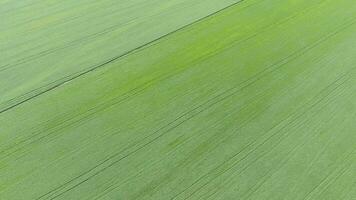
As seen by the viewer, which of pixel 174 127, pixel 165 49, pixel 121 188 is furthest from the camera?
pixel 165 49

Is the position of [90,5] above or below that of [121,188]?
above

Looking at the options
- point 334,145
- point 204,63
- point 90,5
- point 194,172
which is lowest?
point 334,145

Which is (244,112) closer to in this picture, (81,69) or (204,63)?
(204,63)

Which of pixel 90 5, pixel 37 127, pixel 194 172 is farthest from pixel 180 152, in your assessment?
pixel 90 5

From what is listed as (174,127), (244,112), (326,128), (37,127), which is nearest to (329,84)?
(326,128)

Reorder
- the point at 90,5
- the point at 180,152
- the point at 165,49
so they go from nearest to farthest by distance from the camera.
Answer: the point at 180,152 < the point at 165,49 < the point at 90,5

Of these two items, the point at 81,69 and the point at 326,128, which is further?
the point at 81,69
